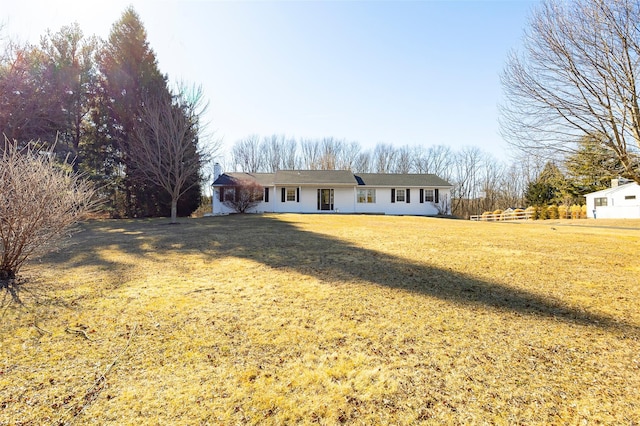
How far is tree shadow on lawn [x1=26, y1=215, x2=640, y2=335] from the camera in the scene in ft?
13.5

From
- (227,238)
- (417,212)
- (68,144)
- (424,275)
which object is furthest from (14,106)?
(417,212)

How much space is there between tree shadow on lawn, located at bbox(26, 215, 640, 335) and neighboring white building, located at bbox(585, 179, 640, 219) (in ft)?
96.3

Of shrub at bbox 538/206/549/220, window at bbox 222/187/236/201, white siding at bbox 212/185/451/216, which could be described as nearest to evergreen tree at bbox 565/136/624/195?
white siding at bbox 212/185/451/216

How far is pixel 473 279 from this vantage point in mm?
5324

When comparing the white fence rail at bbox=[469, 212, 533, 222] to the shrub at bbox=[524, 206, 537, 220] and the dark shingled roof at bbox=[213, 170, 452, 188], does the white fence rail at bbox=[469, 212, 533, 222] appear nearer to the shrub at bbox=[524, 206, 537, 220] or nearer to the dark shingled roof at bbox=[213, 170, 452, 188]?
the shrub at bbox=[524, 206, 537, 220]

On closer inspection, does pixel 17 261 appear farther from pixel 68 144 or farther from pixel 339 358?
pixel 68 144

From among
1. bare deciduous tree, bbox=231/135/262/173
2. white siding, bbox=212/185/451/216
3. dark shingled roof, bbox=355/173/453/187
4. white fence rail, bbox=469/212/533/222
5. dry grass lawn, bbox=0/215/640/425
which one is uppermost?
bare deciduous tree, bbox=231/135/262/173

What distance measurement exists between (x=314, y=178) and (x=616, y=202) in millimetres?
26091

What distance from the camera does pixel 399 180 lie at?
26.6 m

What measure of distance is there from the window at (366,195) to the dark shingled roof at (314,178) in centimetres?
137

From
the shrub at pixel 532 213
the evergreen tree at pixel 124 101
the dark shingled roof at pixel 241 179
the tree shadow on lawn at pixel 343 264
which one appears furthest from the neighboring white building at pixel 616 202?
the evergreen tree at pixel 124 101

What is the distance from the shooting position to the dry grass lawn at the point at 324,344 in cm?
221

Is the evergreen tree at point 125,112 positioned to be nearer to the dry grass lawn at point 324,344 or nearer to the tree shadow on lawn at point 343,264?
the tree shadow on lawn at point 343,264

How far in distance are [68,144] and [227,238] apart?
1751 cm
